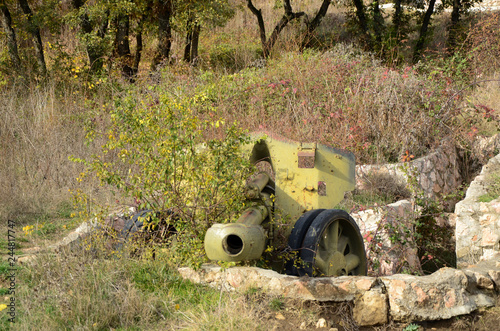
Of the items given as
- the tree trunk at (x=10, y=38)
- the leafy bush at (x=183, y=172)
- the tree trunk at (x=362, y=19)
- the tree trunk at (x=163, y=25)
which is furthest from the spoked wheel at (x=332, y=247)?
the tree trunk at (x=362, y=19)

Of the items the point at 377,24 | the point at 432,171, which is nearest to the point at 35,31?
the point at 432,171

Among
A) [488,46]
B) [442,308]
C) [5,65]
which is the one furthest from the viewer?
[488,46]

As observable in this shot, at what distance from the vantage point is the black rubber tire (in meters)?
4.63

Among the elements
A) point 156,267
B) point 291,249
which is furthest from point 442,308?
point 156,267

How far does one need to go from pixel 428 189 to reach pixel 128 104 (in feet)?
19.7

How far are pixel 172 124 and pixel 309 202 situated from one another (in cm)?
144

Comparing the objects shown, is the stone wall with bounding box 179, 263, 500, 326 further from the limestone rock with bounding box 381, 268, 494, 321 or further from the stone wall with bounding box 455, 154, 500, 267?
the stone wall with bounding box 455, 154, 500, 267

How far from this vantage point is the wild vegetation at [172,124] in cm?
425

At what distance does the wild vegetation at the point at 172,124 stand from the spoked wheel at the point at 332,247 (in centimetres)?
51

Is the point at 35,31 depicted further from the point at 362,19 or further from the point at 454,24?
the point at 454,24

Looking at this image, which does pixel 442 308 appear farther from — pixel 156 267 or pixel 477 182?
pixel 477 182

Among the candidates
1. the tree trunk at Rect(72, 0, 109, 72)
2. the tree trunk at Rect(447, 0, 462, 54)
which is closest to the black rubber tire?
the tree trunk at Rect(72, 0, 109, 72)

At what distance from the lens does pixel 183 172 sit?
4711 mm

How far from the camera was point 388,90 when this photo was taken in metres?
10.0
